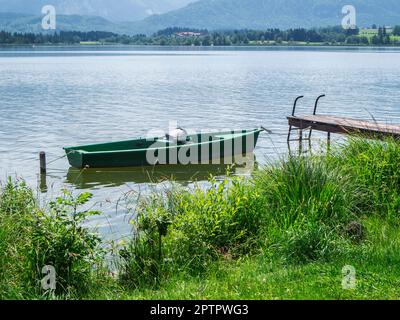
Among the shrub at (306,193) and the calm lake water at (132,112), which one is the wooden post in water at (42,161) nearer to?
the calm lake water at (132,112)

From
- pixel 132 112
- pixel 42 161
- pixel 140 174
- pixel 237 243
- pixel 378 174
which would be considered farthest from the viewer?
pixel 132 112

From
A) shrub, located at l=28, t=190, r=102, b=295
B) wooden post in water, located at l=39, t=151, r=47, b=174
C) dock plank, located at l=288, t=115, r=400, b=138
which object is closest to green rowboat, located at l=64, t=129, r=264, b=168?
wooden post in water, located at l=39, t=151, r=47, b=174

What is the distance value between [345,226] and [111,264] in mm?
4086

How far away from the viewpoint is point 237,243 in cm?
1097

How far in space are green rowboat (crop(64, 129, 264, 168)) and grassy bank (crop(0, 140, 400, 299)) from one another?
1301 cm

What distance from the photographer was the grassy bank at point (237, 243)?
865 centimetres

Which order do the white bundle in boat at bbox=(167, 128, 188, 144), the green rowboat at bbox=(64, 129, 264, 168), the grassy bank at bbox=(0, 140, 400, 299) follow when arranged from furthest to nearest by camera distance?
1. the white bundle in boat at bbox=(167, 128, 188, 144)
2. the green rowboat at bbox=(64, 129, 264, 168)
3. the grassy bank at bbox=(0, 140, 400, 299)

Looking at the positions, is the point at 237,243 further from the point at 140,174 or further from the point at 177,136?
the point at 177,136

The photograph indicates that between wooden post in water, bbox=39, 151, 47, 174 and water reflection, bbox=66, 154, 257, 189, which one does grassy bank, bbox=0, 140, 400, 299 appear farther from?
wooden post in water, bbox=39, 151, 47, 174

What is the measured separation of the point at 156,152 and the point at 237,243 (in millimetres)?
15696

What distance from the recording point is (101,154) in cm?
2561

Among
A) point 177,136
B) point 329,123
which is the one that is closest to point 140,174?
point 177,136

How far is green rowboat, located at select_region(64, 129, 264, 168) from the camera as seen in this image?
2586cm

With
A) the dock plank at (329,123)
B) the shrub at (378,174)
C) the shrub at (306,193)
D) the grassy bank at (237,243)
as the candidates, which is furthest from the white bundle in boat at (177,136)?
the shrub at (306,193)
